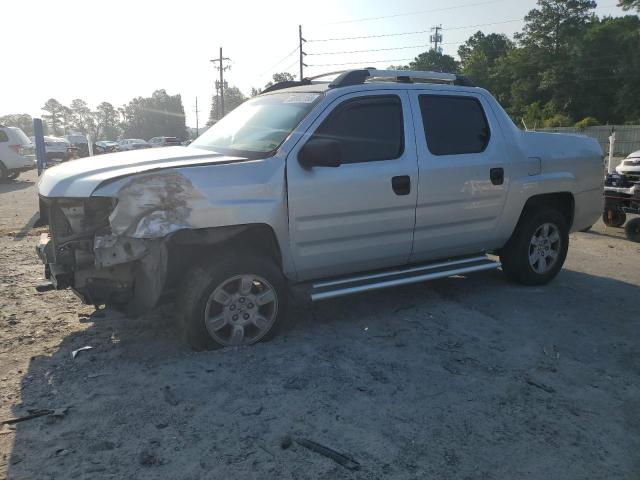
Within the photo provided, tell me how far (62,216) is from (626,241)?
8.13m

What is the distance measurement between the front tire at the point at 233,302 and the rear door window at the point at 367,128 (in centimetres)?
114

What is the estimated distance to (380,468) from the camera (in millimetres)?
2727

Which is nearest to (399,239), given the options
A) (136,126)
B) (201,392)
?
(201,392)

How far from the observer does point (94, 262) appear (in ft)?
12.3

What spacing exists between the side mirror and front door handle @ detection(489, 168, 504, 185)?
70.0 inches

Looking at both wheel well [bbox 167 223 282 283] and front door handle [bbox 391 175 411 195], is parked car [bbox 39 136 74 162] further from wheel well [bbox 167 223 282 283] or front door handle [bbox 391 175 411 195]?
front door handle [bbox 391 175 411 195]

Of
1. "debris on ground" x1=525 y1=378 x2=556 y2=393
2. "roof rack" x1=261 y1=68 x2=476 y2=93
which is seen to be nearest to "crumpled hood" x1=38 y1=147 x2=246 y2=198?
"roof rack" x1=261 y1=68 x2=476 y2=93

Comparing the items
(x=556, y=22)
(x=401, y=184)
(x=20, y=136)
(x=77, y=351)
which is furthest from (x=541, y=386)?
(x=556, y=22)

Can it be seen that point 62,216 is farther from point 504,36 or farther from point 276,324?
point 504,36

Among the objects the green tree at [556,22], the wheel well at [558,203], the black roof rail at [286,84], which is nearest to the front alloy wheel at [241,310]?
the black roof rail at [286,84]

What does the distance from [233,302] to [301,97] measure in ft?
6.05

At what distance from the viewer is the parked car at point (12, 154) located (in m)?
18.1

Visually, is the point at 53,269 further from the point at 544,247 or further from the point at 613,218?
the point at 613,218

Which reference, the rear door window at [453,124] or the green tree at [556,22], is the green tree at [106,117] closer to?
the green tree at [556,22]
